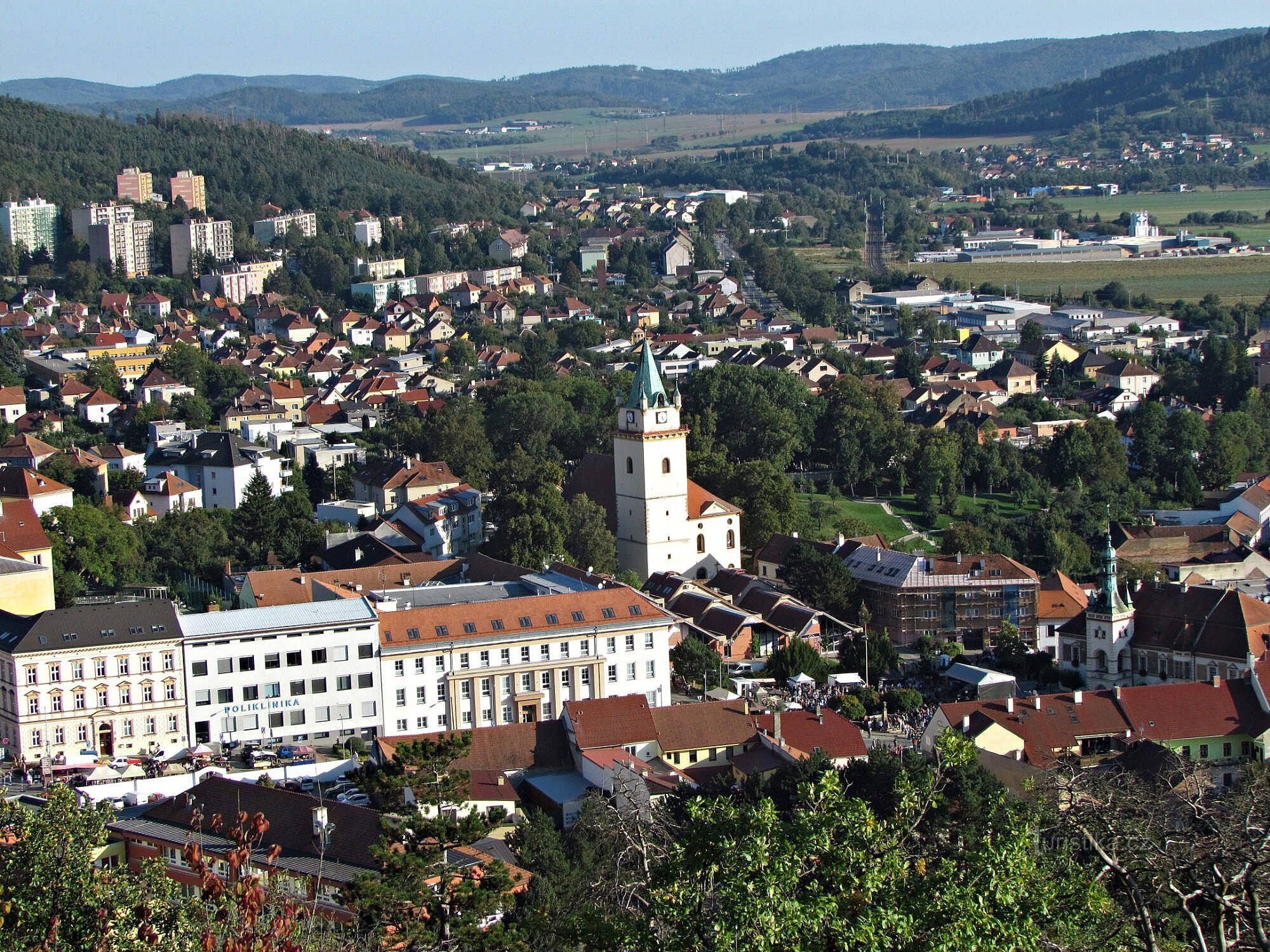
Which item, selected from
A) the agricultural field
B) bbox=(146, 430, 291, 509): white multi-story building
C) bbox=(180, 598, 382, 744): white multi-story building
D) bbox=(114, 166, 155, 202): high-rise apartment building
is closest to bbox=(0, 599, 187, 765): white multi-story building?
bbox=(180, 598, 382, 744): white multi-story building

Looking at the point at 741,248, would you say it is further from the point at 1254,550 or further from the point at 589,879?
the point at 589,879

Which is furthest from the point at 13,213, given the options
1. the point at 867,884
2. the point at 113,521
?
the point at 867,884

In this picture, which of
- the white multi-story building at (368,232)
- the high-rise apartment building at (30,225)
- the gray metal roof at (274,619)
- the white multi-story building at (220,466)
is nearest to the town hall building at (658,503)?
the white multi-story building at (220,466)

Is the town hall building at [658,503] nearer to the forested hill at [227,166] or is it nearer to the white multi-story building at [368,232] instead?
the forested hill at [227,166]

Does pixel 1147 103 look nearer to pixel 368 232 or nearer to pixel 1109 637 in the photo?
pixel 368 232

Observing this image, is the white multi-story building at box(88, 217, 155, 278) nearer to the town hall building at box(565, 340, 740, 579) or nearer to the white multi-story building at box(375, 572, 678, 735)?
the town hall building at box(565, 340, 740, 579)
